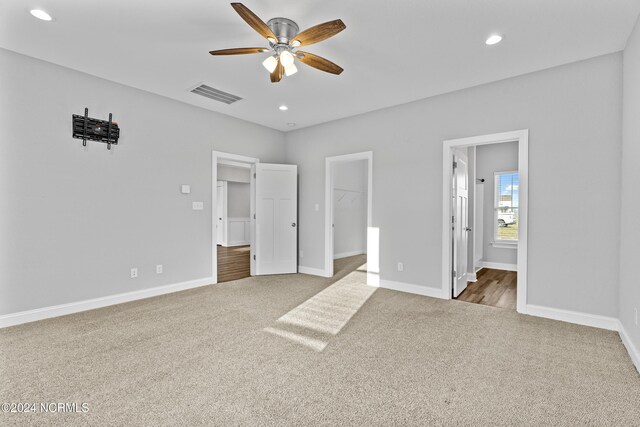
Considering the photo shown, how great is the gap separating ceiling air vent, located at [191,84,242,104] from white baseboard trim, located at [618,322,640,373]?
4.82 m

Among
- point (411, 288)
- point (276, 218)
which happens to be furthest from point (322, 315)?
point (276, 218)

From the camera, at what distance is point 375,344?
2.68 metres

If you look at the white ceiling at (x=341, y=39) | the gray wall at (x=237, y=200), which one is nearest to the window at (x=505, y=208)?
the white ceiling at (x=341, y=39)

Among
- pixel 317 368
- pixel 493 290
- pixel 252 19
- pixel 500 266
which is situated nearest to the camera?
pixel 252 19

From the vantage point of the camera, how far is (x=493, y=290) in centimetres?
452

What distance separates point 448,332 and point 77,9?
13.9 ft

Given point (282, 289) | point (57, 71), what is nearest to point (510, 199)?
point (282, 289)

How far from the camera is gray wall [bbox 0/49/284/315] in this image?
10.2 feet

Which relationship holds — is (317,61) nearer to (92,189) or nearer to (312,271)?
(92,189)

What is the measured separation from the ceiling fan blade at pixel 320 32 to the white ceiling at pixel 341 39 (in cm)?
23

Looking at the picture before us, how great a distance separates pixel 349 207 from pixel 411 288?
3.90 m

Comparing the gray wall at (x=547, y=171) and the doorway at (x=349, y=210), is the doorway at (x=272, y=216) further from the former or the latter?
the gray wall at (x=547, y=171)

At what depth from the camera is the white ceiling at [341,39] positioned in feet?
7.77

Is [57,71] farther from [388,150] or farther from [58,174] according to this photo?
[388,150]
